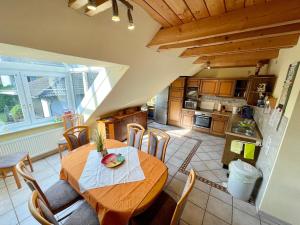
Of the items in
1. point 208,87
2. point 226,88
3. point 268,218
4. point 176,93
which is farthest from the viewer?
point 176,93

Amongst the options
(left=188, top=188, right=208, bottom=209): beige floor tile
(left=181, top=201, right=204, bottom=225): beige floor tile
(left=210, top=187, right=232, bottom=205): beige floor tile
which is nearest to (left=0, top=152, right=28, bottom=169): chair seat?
(left=181, top=201, right=204, bottom=225): beige floor tile

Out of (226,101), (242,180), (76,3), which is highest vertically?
(76,3)

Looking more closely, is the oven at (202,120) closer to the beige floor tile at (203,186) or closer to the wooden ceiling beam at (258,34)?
the beige floor tile at (203,186)

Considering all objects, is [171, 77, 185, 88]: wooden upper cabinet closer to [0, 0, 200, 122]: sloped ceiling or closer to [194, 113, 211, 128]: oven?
[194, 113, 211, 128]: oven

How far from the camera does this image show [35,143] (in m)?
2.74

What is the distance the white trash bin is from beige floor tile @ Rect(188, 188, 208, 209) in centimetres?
46

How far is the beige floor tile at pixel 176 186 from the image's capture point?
218cm

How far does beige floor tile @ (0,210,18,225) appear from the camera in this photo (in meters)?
1.61

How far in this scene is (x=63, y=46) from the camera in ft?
4.63

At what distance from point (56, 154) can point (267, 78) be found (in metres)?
5.13

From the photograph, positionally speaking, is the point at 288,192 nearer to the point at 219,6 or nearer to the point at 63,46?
the point at 219,6

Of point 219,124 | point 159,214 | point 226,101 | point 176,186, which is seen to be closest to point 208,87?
point 226,101

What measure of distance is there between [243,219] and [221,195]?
389 millimetres

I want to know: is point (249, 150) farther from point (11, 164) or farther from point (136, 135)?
point (11, 164)
